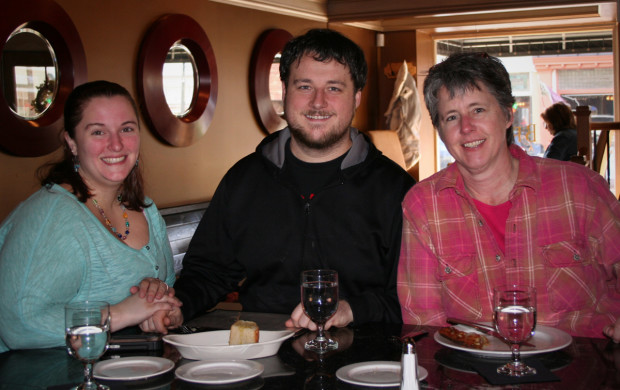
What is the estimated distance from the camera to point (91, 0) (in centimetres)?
403

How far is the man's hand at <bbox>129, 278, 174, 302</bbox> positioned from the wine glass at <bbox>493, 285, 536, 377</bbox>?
3.23 ft

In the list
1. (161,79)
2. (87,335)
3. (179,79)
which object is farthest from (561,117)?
(87,335)

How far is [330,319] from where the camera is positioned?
1781 millimetres

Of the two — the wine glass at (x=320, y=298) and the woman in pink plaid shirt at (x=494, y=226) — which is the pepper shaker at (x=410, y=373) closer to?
the wine glass at (x=320, y=298)

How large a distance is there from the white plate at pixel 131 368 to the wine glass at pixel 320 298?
0.34m

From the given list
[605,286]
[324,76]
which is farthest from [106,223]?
[605,286]

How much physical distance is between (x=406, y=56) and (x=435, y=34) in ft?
2.00

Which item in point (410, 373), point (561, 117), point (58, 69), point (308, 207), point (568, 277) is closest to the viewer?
point (410, 373)

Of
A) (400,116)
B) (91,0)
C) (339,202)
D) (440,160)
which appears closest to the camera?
(339,202)

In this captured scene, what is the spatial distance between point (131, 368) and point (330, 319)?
21.5 inches

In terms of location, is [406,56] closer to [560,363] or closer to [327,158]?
[327,158]

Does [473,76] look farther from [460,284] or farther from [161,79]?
[161,79]

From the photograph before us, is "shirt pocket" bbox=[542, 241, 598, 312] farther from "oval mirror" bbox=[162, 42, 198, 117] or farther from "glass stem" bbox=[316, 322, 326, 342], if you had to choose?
"oval mirror" bbox=[162, 42, 198, 117]

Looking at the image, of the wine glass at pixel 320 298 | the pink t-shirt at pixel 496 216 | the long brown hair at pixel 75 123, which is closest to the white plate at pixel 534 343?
the wine glass at pixel 320 298
